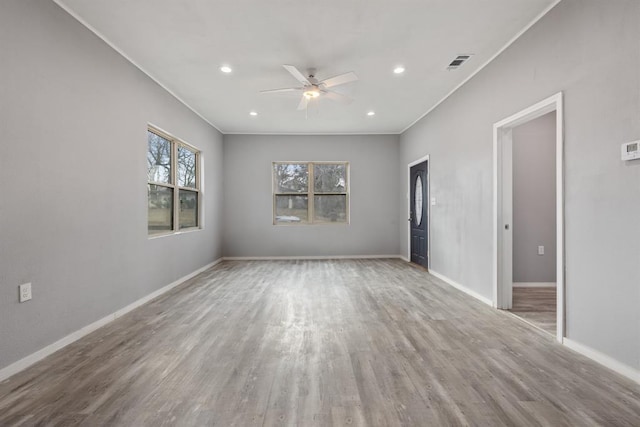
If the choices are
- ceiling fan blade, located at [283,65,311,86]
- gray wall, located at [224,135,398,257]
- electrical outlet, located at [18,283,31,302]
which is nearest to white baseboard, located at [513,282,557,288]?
gray wall, located at [224,135,398,257]

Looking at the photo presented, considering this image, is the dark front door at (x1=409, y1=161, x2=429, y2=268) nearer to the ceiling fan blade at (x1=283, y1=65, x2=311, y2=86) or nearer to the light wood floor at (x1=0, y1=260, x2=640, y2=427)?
the light wood floor at (x1=0, y1=260, x2=640, y2=427)

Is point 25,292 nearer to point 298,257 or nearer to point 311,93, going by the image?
point 311,93

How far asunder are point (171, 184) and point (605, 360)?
5.26m

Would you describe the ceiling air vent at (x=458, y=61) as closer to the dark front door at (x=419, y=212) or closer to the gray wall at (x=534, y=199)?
the gray wall at (x=534, y=199)

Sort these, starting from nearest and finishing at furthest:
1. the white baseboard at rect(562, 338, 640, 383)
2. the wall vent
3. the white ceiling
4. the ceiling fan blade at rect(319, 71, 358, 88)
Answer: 1. the white baseboard at rect(562, 338, 640, 383)
2. the white ceiling
3. the ceiling fan blade at rect(319, 71, 358, 88)
4. the wall vent

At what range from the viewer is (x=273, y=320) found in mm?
3205

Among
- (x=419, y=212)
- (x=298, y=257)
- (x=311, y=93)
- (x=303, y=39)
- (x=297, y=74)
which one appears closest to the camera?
(x=303, y=39)

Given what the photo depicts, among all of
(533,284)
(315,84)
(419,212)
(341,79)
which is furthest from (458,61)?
(533,284)

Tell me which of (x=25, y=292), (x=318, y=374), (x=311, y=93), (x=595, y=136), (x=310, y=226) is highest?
(x=311, y=93)

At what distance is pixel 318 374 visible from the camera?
7.01ft

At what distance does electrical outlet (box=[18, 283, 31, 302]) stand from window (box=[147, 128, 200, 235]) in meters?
1.88

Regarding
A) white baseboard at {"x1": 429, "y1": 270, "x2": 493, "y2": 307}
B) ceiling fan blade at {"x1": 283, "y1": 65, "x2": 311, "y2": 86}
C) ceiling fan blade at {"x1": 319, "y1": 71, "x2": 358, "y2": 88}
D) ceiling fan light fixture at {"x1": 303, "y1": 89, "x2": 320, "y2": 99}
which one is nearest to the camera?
ceiling fan blade at {"x1": 283, "y1": 65, "x2": 311, "y2": 86}

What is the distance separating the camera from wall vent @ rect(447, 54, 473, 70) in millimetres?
3559

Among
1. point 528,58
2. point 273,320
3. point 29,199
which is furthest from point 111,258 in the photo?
point 528,58
